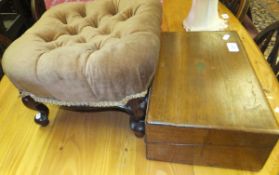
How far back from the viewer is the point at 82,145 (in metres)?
0.71

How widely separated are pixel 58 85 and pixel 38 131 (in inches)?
10.6

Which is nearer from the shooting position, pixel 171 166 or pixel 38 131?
pixel 171 166

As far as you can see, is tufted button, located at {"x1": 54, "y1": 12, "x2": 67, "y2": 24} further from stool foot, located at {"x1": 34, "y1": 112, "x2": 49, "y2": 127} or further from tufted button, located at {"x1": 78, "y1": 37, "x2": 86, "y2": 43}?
stool foot, located at {"x1": 34, "y1": 112, "x2": 49, "y2": 127}

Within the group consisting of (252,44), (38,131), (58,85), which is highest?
(58,85)

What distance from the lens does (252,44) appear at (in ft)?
2.96

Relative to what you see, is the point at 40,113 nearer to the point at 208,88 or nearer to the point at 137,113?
the point at 137,113

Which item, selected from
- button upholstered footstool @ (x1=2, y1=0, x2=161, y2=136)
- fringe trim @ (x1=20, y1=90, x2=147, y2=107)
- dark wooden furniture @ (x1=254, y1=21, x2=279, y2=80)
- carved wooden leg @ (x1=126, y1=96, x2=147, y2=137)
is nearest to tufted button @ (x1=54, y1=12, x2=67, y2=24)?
button upholstered footstool @ (x1=2, y1=0, x2=161, y2=136)

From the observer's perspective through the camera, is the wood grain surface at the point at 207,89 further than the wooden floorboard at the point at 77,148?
No

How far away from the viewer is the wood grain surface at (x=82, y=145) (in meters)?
0.64

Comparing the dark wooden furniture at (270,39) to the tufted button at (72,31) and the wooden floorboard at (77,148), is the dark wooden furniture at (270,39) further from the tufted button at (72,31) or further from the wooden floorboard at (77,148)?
the tufted button at (72,31)

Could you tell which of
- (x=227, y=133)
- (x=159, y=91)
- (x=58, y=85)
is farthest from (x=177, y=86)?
(x=58, y=85)

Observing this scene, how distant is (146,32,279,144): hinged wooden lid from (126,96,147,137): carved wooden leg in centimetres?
4

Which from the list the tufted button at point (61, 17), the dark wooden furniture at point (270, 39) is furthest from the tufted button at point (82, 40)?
the dark wooden furniture at point (270, 39)

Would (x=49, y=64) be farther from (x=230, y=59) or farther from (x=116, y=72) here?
(x=230, y=59)
